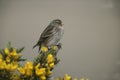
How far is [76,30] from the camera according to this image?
1869 millimetres

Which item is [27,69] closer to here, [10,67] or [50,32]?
[10,67]

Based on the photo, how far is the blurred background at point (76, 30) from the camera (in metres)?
1.83

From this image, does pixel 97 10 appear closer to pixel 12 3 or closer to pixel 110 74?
pixel 110 74

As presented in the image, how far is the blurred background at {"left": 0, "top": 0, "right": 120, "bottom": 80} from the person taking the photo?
6.00 feet

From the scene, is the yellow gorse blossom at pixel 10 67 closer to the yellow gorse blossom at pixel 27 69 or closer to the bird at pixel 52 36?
the yellow gorse blossom at pixel 27 69

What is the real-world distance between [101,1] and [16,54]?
1160 mm

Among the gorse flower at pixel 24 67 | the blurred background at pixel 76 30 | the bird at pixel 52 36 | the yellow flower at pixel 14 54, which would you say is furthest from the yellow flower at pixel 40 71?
the blurred background at pixel 76 30

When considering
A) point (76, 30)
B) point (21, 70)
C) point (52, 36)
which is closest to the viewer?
point (21, 70)

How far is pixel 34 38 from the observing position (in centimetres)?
182

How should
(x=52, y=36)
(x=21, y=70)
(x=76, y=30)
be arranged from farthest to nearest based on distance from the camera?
(x=76, y=30) < (x=52, y=36) < (x=21, y=70)

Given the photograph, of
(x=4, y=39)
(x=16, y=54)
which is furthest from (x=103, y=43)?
(x=16, y=54)

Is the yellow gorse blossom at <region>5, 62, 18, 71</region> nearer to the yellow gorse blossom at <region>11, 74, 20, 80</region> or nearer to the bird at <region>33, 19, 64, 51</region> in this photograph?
the yellow gorse blossom at <region>11, 74, 20, 80</region>

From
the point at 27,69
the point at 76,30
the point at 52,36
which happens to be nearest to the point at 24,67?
the point at 27,69

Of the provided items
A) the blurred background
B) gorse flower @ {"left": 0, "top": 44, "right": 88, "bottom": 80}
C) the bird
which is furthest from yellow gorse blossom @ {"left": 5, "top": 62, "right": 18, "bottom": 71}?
the blurred background
